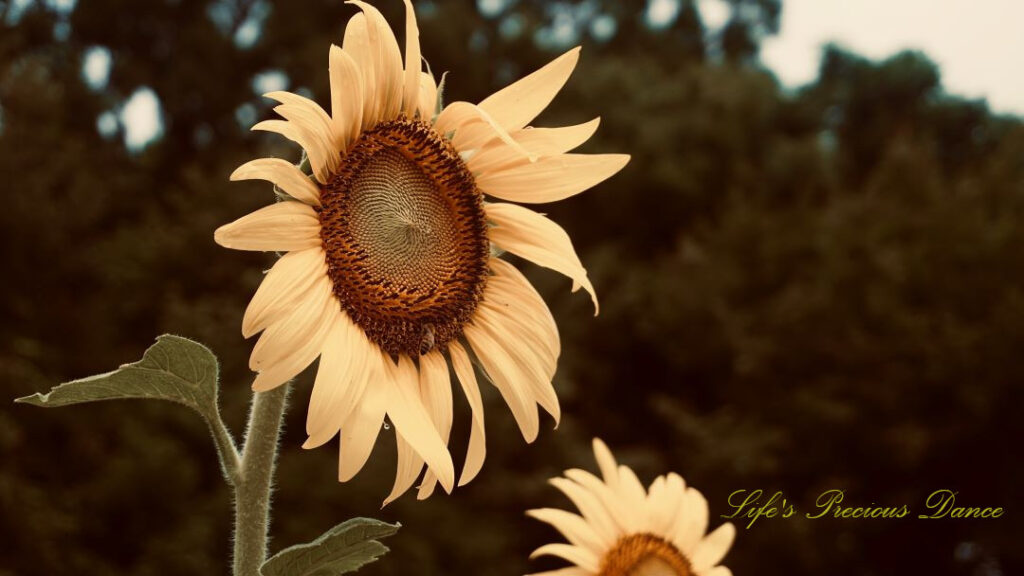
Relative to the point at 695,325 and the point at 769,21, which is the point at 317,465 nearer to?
the point at 695,325

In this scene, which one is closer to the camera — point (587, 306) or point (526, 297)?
point (526, 297)

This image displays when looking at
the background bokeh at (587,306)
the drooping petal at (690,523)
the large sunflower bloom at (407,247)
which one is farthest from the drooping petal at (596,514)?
the background bokeh at (587,306)

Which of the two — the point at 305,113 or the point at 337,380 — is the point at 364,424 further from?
the point at 305,113

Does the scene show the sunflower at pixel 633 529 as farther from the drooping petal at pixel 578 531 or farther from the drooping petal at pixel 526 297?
the drooping petal at pixel 526 297

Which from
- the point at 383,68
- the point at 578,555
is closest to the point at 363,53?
the point at 383,68

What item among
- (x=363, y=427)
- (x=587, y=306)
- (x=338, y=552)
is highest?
(x=587, y=306)
